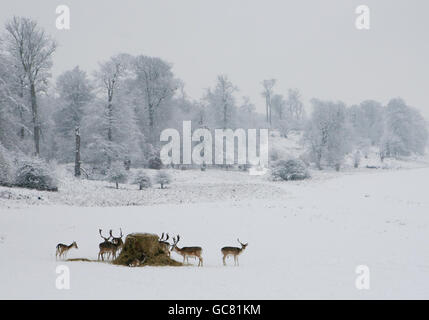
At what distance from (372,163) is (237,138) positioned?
24.9m

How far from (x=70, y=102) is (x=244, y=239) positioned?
31.7 metres

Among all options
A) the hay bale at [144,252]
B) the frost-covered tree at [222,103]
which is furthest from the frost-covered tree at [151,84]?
the hay bale at [144,252]

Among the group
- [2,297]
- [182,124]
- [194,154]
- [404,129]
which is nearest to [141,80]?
[182,124]

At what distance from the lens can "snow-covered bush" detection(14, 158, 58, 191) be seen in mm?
23531

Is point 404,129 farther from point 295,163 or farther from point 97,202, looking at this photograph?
point 97,202

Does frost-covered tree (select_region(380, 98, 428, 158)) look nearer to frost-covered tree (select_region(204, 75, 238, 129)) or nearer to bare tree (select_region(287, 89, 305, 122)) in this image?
frost-covered tree (select_region(204, 75, 238, 129))

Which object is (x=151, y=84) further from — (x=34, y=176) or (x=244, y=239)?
(x=244, y=239)

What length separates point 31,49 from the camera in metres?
28.5

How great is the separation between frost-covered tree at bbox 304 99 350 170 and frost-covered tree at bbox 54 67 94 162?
1303 inches

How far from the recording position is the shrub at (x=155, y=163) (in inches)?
1667

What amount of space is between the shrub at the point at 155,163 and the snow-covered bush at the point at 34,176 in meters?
18.4

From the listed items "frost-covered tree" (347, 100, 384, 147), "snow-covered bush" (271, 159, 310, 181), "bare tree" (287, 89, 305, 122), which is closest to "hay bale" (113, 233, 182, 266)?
"snow-covered bush" (271, 159, 310, 181)

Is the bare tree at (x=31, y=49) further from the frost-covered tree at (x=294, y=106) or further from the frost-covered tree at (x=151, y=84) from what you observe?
the frost-covered tree at (x=294, y=106)

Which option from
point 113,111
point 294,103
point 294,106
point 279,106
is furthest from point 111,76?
point 294,106
